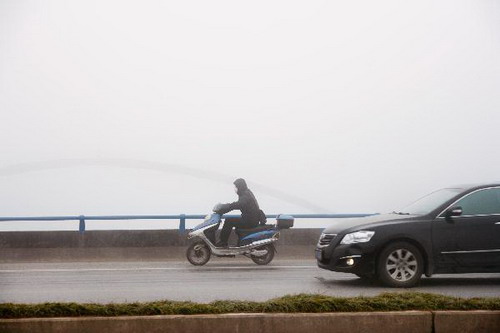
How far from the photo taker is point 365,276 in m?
12.1

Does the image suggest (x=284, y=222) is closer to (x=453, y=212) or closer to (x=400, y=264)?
(x=400, y=264)

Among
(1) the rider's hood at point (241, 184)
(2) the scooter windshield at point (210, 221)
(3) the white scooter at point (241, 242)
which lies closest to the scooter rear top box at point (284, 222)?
(3) the white scooter at point (241, 242)

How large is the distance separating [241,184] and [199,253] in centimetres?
165

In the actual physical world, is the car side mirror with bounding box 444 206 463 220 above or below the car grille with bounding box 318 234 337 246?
above

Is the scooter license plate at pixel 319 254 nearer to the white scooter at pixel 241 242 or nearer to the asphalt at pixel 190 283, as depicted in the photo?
the asphalt at pixel 190 283

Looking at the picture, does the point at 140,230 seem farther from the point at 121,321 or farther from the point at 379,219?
the point at 121,321

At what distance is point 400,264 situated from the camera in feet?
36.7

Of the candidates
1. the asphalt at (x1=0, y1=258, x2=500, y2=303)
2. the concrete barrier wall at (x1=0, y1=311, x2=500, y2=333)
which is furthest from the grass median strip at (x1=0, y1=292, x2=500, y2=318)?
the asphalt at (x1=0, y1=258, x2=500, y2=303)

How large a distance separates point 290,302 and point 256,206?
8346 millimetres

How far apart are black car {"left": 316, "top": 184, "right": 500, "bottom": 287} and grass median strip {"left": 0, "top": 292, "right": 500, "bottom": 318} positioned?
3452 millimetres

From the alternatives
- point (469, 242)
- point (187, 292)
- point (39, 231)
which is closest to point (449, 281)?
point (469, 242)

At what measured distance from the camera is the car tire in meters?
11.1

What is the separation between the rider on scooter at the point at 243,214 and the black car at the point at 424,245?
167 inches

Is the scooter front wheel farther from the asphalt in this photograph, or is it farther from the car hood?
the car hood
